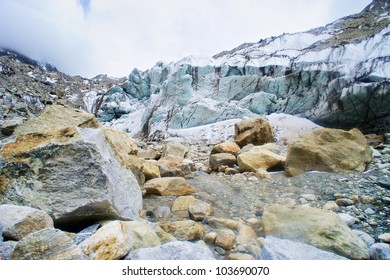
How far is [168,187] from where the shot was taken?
255 centimetres

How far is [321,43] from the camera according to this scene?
8227 millimetres

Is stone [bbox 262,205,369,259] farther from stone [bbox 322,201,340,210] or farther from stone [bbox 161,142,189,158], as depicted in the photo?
stone [bbox 161,142,189,158]

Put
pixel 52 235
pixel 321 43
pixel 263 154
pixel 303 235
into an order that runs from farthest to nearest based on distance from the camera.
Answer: pixel 321 43 < pixel 263 154 < pixel 303 235 < pixel 52 235

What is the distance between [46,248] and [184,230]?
833 mm

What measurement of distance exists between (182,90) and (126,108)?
5.27 m

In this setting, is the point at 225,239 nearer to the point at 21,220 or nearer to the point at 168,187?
the point at 168,187

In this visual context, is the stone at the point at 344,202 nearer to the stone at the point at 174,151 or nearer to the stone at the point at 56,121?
the stone at the point at 56,121

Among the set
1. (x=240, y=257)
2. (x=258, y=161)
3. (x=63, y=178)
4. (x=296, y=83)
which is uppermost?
(x=296, y=83)

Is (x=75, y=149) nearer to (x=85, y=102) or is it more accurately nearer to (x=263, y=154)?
(x=263, y=154)

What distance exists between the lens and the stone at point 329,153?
2895 millimetres

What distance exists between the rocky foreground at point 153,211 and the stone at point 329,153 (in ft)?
0.46

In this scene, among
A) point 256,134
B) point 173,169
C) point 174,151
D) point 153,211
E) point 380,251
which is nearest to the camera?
point 380,251

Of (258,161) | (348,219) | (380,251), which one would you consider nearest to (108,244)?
(380,251)
